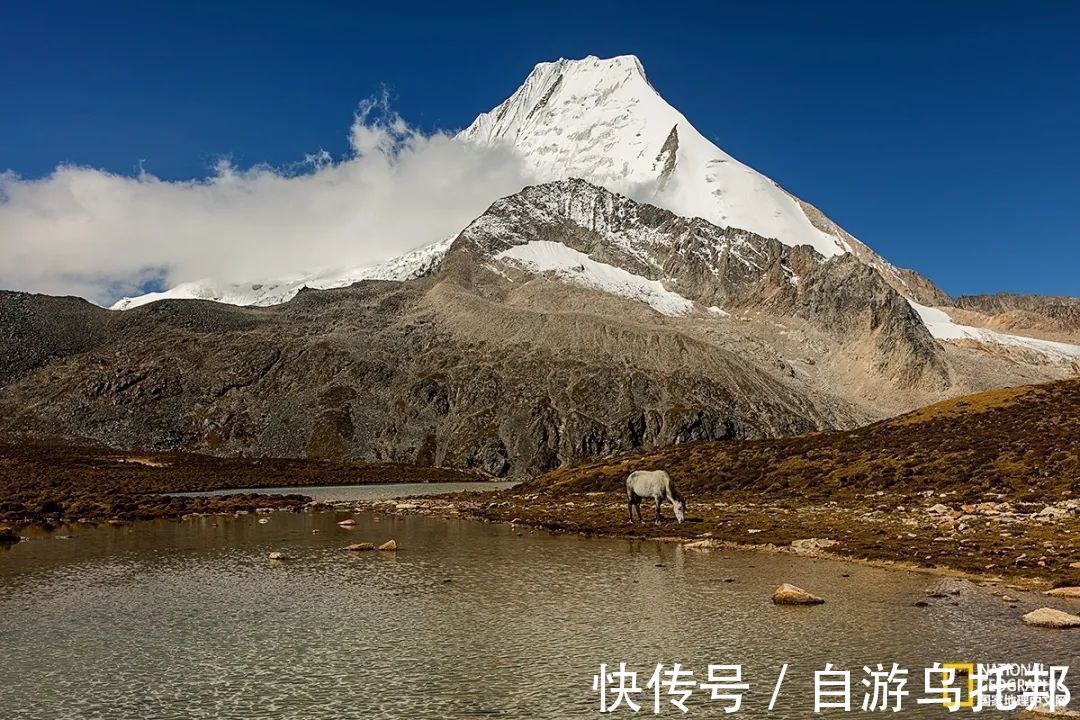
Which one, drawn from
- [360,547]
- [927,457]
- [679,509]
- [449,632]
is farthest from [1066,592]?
[927,457]

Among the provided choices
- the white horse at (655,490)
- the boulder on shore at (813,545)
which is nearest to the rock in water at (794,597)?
the boulder on shore at (813,545)

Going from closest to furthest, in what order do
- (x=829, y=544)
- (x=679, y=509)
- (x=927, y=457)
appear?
(x=829, y=544) → (x=679, y=509) → (x=927, y=457)

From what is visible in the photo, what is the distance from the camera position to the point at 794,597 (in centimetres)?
2914

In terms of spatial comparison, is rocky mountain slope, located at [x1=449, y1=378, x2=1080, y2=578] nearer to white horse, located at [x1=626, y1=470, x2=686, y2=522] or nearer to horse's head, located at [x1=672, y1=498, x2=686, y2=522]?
horse's head, located at [x1=672, y1=498, x2=686, y2=522]

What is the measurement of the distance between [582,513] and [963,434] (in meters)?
32.3

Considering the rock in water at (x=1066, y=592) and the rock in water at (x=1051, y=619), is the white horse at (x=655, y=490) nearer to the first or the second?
the rock in water at (x=1066, y=592)

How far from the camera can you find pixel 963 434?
65500 millimetres

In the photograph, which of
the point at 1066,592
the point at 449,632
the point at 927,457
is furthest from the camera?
the point at 927,457

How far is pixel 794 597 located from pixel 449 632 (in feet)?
41.7

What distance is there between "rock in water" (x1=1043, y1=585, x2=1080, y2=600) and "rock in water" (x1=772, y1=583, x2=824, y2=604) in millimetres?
8287

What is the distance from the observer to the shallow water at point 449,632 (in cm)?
1980

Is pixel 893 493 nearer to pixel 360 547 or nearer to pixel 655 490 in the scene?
pixel 655 490

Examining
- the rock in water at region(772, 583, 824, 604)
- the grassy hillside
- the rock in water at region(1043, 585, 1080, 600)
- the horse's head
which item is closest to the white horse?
the horse's head

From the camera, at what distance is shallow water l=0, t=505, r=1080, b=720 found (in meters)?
19.8
